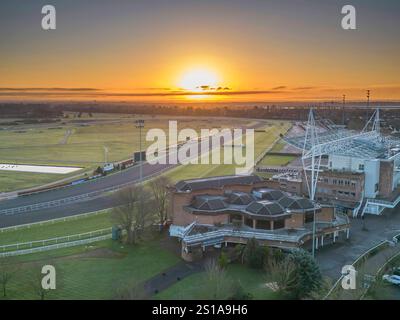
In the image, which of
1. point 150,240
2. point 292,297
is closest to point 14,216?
point 150,240

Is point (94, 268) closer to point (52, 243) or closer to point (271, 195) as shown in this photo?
point (52, 243)

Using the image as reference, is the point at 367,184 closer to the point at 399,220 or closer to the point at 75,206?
the point at 399,220

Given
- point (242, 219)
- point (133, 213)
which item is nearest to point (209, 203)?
point (242, 219)

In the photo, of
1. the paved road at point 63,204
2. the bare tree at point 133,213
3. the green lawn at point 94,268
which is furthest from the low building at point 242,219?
the paved road at point 63,204

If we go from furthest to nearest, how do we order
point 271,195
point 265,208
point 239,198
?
point 271,195
point 239,198
point 265,208
